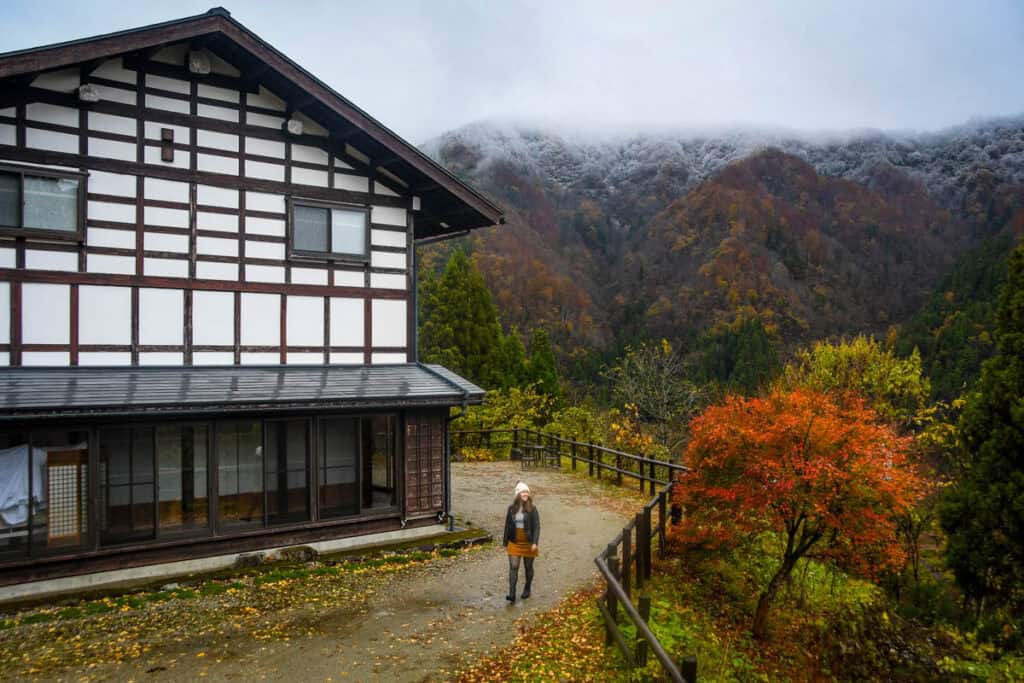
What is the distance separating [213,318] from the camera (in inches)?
466

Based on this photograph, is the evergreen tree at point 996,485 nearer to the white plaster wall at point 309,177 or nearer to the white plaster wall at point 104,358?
the white plaster wall at point 309,177

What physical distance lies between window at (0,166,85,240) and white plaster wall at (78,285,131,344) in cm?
90

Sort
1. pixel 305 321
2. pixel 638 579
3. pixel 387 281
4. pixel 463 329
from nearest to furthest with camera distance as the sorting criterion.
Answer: pixel 638 579 < pixel 305 321 < pixel 387 281 < pixel 463 329

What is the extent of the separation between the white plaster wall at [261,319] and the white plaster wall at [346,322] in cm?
97

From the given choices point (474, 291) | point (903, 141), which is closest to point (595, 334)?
point (474, 291)

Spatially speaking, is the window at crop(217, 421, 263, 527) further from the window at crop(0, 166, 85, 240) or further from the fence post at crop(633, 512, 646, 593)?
the fence post at crop(633, 512, 646, 593)

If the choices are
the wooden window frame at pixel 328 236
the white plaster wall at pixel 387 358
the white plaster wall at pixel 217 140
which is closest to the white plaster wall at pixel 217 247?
the wooden window frame at pixel 328 236

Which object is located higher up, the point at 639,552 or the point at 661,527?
the point at 639,552

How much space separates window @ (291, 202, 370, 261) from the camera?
41.6 ft

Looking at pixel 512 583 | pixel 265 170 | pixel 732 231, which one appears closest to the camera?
pixel 512 583

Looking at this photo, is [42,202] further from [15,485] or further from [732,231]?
[732,231]

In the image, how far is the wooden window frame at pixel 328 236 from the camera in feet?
41.1

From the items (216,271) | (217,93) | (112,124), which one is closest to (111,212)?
(112,124)

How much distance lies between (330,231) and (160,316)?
10.6 ft
